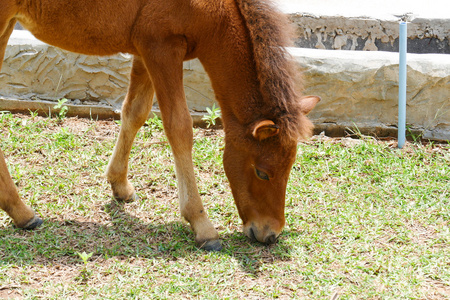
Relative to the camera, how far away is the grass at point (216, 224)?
3.57 m

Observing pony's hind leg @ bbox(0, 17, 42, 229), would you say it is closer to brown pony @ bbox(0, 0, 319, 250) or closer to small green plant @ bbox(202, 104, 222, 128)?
brown pony @ bbox(0, 0, 319, 250)

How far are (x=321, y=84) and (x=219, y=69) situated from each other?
2367 millimetres

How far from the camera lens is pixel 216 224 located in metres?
4.45

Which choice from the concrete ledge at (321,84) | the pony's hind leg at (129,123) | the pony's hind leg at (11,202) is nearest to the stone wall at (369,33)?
the concrete ledge at (321,84)

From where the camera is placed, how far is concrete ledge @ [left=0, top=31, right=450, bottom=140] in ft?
19.4

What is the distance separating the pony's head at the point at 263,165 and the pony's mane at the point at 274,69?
10mm

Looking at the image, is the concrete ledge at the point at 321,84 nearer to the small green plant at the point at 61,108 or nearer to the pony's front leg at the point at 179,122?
→ the small green plant at the point at 61,108

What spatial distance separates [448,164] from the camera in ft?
18.1

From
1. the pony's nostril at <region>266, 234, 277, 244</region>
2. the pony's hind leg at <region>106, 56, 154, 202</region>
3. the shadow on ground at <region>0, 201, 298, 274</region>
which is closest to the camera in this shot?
the shadow on ground at <region>0, 201, 298, 274</region>

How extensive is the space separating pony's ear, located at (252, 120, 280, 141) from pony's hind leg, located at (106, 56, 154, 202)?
4.56ft

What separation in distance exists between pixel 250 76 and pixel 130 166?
6.73 ft

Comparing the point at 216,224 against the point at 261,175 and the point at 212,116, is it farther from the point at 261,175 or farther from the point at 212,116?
the point at 212,116

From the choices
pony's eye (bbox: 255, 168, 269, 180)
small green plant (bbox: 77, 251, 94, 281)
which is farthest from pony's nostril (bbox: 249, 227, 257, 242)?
small green plant (bbox: 77, 251, 94, 281)

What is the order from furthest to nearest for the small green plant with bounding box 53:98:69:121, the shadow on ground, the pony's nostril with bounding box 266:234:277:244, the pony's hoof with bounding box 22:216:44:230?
the small green plant with bounding box 53:98:69:121 → the pony's hoof with bounding box 22:216:44:230 → the pony's nostril with bounding box 266:234:277:244 → the shadow on ground
